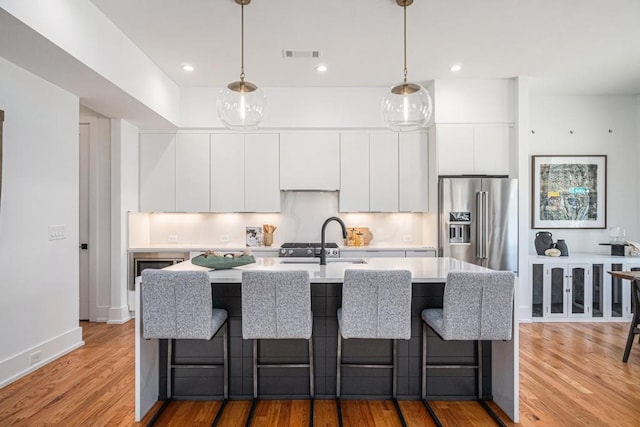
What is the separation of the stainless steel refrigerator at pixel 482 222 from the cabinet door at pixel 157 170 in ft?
11.7

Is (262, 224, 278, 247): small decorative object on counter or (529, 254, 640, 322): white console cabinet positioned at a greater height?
(262, 224, 278, 247): small decorative object on counter

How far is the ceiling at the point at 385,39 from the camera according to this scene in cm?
297

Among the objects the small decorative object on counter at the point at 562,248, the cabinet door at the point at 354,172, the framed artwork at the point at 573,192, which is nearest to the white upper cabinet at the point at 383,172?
the cabinet door at the point at 354,172

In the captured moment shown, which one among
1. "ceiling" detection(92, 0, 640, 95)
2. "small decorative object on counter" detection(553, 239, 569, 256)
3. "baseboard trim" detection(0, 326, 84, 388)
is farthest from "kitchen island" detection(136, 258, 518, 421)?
"small decorative object on counter" detection(553, 239, 569, 256)

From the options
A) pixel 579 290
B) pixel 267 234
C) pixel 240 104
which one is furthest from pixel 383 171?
pixel 579 290

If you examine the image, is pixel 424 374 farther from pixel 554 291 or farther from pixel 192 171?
pixel 192 171

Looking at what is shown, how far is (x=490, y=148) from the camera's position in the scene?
4.63m

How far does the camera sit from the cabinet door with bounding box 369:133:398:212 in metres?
4.91

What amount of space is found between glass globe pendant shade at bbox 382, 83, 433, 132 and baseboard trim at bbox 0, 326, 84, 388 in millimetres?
3462

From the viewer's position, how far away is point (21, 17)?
2.20 metres

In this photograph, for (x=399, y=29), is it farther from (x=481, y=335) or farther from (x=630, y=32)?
(x=481, y=335)

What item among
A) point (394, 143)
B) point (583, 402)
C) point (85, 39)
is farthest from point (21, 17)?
point (583, 402)

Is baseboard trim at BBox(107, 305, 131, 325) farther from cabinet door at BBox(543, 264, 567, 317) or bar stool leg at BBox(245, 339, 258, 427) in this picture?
cabinet door at BBox(543, 264, 567, 317)

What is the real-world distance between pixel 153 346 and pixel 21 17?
219cm
